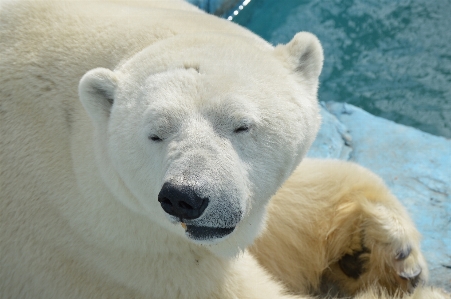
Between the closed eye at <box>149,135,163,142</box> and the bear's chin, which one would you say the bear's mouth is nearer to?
the bear's chin

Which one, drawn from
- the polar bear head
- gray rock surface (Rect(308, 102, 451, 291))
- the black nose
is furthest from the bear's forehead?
gray rock surface (Rect(308, 102, 451, 291))

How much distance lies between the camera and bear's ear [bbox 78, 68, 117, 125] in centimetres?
183

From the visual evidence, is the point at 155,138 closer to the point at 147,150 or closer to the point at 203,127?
Answer: the point at 147,150

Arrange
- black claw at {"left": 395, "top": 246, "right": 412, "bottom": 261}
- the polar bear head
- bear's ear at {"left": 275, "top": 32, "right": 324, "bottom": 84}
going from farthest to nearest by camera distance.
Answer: black claw at {"left": 395, "top": 246, "right": 412, "bottom": 261}, bear's ear at {"left": 275, "top": 32, "right": 324, "bottom": 84}, the polar bear head

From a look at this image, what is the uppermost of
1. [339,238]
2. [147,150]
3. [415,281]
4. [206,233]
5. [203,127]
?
[203,127]

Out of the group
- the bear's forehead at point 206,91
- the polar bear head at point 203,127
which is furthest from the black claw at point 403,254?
the bear's forehead at point 206,91

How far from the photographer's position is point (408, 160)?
369 centimetres

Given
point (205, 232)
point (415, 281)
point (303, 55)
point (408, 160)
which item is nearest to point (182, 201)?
point (205, 232)

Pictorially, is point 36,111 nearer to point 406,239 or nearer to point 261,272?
point 261,272

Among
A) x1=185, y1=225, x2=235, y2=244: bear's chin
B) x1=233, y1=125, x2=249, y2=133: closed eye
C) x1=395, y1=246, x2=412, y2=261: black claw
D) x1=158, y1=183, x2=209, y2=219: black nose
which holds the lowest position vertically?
x1=395, y1=246, x2=412, y2=261: black claw

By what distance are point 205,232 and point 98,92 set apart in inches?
23.1

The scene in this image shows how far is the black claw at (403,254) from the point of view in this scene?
8.86ft

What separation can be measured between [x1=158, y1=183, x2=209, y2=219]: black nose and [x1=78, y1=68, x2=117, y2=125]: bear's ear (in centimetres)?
51

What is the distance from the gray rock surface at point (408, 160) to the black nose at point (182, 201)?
73.9 inches
